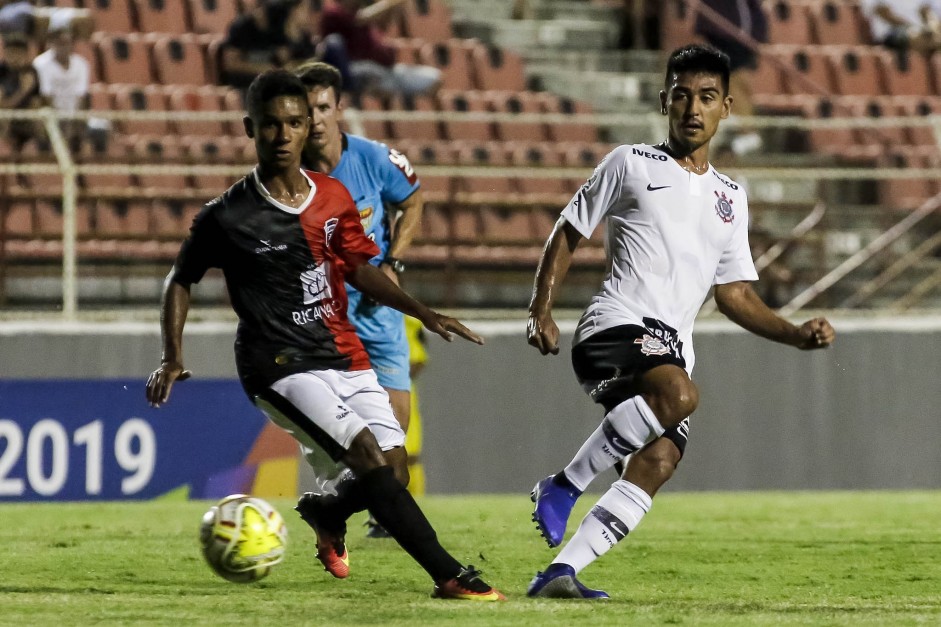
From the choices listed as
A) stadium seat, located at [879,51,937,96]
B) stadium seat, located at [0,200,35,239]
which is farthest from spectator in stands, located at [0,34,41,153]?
stadium seat, located at [879,51,937,96]

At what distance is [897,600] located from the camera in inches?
261

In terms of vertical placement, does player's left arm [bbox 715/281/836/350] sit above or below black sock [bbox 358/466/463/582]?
above

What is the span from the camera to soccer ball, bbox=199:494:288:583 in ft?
21.3

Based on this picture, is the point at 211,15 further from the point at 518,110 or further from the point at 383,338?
the point at 383,338

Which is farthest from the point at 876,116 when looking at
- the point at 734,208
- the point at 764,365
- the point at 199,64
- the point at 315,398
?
the point at 315,398

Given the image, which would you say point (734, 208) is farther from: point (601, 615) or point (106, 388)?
point (106, 388)

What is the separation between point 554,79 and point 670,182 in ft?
36.9

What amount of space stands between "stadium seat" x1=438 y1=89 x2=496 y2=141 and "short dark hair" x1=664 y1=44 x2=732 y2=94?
7812mm

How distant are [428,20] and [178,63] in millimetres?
3445

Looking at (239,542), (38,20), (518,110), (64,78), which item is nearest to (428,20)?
(518,110)

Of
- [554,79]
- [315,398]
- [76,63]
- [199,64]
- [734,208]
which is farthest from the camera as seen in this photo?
[554,79]

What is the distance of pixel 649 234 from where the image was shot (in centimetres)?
659

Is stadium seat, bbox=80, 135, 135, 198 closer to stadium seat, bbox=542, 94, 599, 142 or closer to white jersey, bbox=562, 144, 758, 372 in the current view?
stadium seat, bbox=542, 94, 599, 142

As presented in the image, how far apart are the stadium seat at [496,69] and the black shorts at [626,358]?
1072 centimetres
